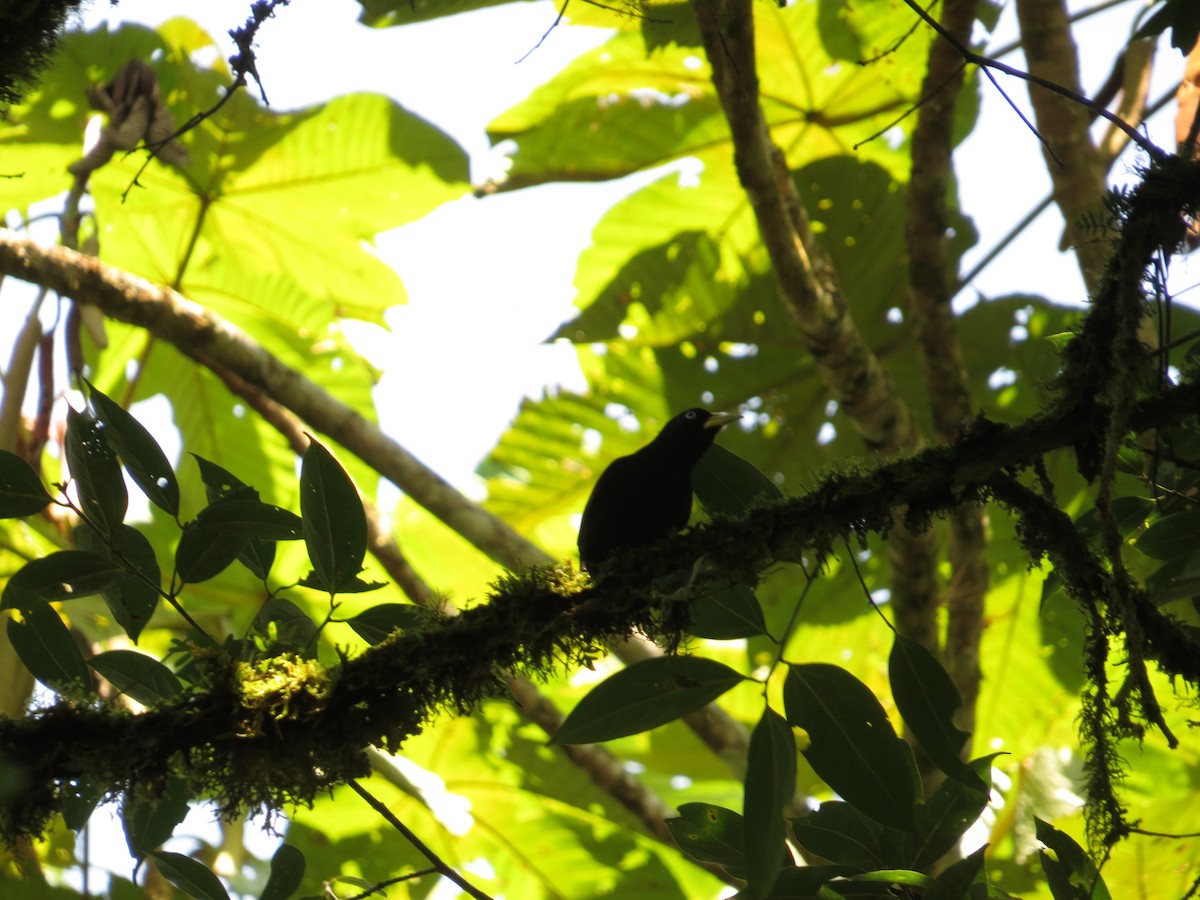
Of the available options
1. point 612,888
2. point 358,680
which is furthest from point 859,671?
point 358,680

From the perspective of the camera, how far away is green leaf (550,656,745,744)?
162cm

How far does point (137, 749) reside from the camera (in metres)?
1.56

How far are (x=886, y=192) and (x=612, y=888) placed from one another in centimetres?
318

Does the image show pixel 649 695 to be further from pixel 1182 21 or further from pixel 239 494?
pixel 1182 21

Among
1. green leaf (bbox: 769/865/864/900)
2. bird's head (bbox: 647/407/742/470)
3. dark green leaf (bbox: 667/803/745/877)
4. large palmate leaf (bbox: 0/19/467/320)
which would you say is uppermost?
large palmate leaf (bbox: 0/19/467/320)

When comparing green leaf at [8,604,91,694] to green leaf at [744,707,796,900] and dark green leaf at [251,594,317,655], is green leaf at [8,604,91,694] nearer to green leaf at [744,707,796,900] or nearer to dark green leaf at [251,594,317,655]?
dark green leaf at [251,594,317,655]

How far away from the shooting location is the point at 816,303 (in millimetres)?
3938

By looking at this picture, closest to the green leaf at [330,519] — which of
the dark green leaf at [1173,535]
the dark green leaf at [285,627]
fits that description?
the dark green leaf at [285,627]

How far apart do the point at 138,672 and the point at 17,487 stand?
375 mm

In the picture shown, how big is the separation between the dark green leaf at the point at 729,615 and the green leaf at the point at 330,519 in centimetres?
57

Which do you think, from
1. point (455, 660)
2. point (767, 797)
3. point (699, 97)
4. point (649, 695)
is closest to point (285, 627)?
point (455, 660)

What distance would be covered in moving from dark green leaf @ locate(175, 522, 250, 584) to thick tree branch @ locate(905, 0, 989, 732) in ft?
9.92

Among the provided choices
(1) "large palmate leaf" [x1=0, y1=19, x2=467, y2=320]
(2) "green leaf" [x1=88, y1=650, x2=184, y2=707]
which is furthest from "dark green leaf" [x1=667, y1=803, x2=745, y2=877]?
(1) "large palmate leaf" [x1=0, y1=19, x2=467, y2=320]

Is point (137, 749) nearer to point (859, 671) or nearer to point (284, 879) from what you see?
point (284, 879)
